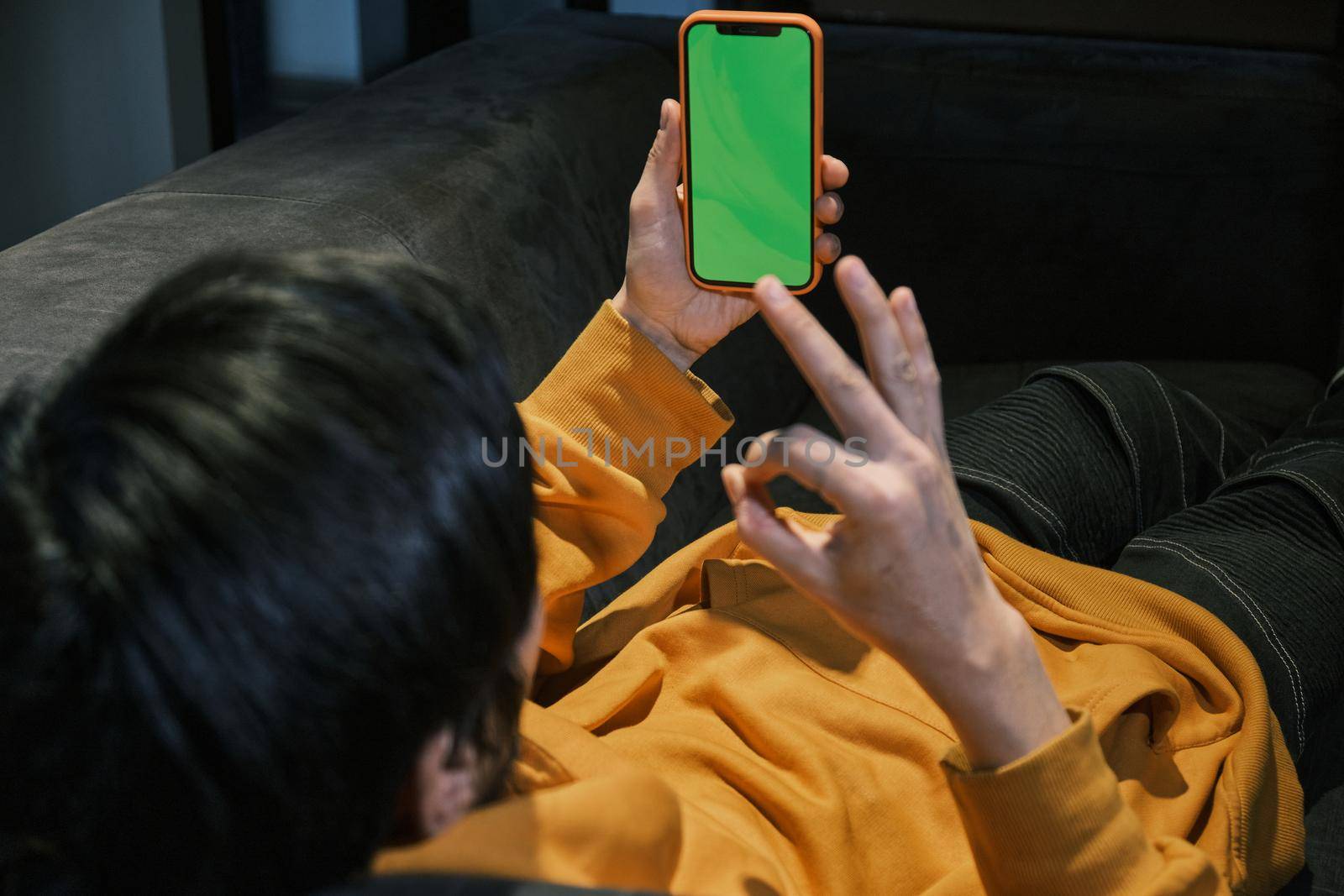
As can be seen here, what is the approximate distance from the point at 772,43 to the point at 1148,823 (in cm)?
56

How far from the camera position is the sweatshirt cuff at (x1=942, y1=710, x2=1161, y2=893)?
614 mm

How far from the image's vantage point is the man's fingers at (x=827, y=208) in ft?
2.76

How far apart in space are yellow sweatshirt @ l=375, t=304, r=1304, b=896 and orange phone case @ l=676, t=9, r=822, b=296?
0.09 meters

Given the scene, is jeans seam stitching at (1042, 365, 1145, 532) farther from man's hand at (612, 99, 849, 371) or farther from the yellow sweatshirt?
man's hand at (612, 99, 849, 371)

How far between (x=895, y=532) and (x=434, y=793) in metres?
0.23

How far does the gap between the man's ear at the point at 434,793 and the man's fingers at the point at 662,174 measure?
489 mm

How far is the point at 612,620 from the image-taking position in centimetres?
95

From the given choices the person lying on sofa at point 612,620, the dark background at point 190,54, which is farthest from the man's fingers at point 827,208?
the dark background at point 190,54

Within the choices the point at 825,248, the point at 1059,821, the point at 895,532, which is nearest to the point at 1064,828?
the point at 1059,821

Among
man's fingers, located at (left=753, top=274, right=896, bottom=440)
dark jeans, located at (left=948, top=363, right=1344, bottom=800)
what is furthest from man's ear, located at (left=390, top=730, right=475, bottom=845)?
dark jeans, located at (left=948, top=363, right=1344, bottom=800)

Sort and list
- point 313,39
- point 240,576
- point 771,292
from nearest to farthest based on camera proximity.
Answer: point 240,576 → point 771,292 → point 313,39

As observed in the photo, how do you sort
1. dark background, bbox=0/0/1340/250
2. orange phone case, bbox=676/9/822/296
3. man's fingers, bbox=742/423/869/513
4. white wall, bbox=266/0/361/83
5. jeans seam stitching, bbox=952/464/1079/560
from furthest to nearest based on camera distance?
white wall, bbox=266/0/361/83 < dark background, bbox=0/0/1340/250 < jeans seam stitching, bbox=952/464/1079/560 < orange phone case, bbox=676/9/822/296 < man's fingers, bbox=742/423/869/513

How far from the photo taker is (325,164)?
1.17m

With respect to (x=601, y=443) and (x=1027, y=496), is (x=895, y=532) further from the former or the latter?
(x=1027, y=496)
